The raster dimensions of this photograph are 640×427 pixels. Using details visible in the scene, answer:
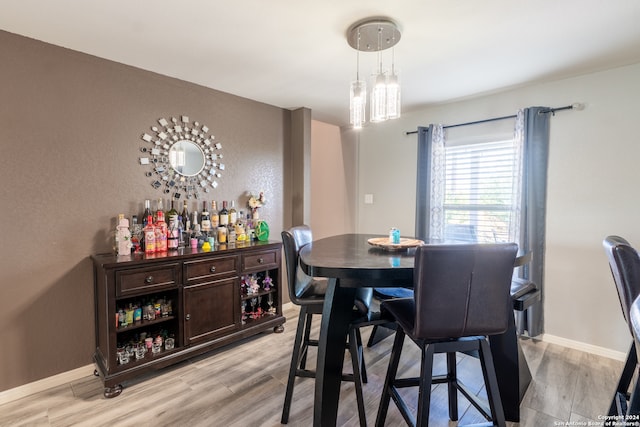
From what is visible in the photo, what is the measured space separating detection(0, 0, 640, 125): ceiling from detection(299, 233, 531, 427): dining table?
1.33 metres

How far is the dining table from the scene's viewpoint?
4.30 feet

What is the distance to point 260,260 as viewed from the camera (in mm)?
2814

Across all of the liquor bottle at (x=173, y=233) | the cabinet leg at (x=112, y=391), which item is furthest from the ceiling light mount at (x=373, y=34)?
the cabinet leg at (x=112, y=391)

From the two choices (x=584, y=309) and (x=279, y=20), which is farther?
(x=584, y=309)

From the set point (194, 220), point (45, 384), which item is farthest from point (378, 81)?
point (45, 384)

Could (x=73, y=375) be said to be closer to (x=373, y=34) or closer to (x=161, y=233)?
(x=161, y=233)

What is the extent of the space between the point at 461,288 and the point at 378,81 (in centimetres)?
122

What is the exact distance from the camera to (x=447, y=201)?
3361mm

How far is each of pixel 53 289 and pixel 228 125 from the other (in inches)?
73.9

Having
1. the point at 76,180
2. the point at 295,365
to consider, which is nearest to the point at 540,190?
the point at 295,365

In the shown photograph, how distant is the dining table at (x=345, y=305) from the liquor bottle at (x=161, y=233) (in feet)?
4.03

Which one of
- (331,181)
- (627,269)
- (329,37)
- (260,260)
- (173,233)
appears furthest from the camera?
(331,181)

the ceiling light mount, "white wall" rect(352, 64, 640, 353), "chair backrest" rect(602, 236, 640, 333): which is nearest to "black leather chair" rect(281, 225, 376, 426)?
"chair backrest" rect(602, 236, 640, 333)

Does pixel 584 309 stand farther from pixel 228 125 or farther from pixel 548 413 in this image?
pixel 228 125
